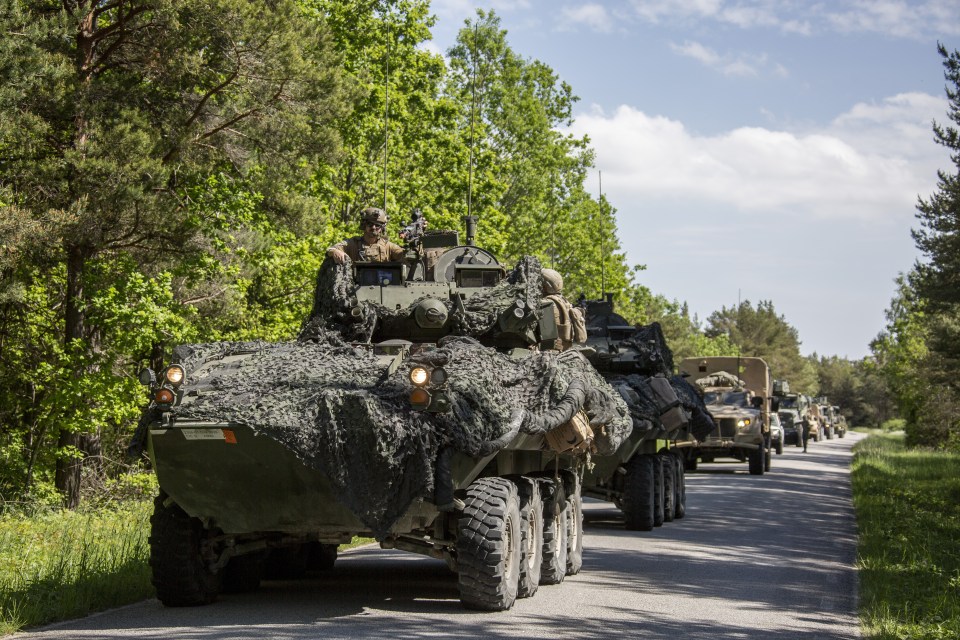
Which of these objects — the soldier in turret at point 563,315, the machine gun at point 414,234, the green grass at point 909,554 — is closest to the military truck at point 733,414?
the green grass at point 909,554

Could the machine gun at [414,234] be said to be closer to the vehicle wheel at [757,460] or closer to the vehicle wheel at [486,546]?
the vehicle wheel at [486,546]

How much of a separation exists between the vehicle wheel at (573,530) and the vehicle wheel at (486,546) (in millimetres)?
2358

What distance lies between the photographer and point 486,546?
9.04 meters

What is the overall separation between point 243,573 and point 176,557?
1.39 metres

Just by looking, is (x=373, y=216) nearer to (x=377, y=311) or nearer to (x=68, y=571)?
(x=377, y=311)

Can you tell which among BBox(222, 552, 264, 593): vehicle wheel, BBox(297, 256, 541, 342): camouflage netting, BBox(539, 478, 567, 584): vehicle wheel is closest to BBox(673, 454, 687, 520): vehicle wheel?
BBox(539, 478, 567, 584): vehicle wheel

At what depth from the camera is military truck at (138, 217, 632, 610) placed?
8.62m

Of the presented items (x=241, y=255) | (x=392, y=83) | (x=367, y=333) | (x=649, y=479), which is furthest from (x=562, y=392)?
(x=392, y=83)

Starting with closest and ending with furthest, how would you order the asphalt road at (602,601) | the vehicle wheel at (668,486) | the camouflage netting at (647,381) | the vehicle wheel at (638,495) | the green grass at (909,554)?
1. the asphalt road at (602,601)
2. the green grass at (909,554)
3. the vehicle wheel at (638,495)
4. the camouflage netting at (647,381)
5. the vehicle wheel at (668,486)

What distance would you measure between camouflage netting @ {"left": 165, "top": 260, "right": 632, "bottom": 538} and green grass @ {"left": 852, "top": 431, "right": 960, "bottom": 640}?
284 cm

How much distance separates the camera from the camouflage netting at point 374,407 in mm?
8578

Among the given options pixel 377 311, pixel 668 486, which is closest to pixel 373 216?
pixel 377 311

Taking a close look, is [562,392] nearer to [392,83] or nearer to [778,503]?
[778,503]

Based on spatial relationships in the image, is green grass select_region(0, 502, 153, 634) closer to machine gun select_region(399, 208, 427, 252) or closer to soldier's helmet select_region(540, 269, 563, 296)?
machine gun select_region(399, 208, 427, 252)
